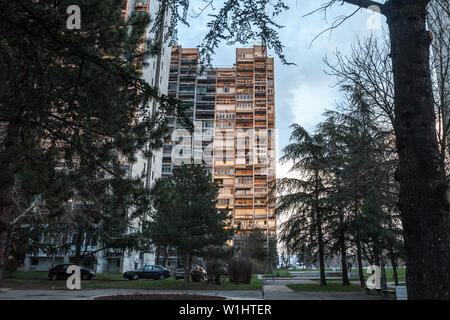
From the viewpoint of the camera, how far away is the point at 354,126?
40.6 feet

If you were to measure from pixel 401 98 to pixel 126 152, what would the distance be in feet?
18.2

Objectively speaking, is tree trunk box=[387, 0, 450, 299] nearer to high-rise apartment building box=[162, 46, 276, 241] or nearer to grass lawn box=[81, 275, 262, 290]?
grass lawn box=[81, 275, 262, 290]

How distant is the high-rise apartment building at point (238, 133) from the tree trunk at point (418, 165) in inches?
3434

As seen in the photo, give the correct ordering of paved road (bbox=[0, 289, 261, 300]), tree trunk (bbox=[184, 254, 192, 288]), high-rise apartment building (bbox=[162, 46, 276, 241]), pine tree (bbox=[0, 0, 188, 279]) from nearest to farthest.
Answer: pine tree (bbox=[0, 0, 188, 279])
paved road (bbox=[0, 289, 261, 300])
tree trunk (bbox=[184, 254, 192, 288])
high-rise apartment building (bbox=[162, 46, 276, 241])

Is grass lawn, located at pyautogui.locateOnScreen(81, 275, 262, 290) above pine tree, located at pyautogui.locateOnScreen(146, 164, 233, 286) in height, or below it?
below

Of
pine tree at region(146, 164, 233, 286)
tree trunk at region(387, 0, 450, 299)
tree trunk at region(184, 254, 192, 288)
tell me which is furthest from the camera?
tree trunk at region(184, 254, 192, 288)

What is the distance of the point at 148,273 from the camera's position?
29891 millimetres

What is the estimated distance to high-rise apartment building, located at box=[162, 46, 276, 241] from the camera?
92.0 m

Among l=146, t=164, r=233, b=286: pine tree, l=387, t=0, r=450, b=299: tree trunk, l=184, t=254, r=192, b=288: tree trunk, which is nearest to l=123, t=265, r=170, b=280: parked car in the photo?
l=146, t=164, r=233, b=286: pine tree

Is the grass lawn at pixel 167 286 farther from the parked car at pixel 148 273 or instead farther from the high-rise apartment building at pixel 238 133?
the high-rise apartment building at pixel 238 133

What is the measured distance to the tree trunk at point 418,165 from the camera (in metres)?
2.86

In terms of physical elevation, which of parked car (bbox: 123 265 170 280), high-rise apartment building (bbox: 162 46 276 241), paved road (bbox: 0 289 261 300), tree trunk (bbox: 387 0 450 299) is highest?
high-rise apartment building (bbox: 162 46 276 241)

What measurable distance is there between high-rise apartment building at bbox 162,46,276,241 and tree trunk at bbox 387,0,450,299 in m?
87.2
